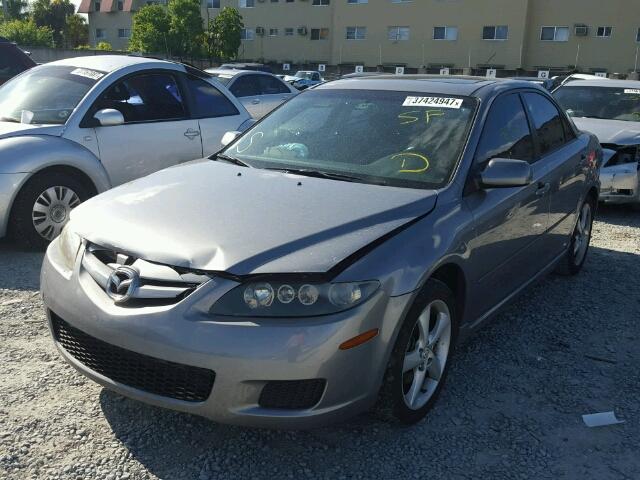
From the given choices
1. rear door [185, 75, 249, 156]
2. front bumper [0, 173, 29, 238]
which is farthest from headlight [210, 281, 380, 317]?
rear door [185, 75, 249, 156]

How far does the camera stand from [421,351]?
3.12 meters

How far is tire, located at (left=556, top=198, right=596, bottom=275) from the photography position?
5.46 m

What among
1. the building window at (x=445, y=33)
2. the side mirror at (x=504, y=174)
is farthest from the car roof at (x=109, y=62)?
the building window at (x=445, y=33)

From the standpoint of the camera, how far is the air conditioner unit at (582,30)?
39.7 meters

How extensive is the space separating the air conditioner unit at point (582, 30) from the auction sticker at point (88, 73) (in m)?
39.9

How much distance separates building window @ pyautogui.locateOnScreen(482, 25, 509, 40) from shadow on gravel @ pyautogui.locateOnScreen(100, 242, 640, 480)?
4131cm

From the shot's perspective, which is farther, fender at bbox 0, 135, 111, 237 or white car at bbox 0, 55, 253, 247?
white car at bbox 0, 55, 253, 247

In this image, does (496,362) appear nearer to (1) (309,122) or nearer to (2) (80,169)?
(1) (309,122)

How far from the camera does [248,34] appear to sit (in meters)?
53.1

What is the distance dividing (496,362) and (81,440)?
2.39 m

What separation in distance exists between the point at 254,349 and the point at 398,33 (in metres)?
46.2

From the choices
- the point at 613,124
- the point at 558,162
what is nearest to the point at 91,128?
the point at 558,162

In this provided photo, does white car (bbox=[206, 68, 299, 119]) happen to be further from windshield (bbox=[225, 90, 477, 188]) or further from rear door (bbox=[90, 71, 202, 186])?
windshield (bbox=[225, 90, 477, 188])

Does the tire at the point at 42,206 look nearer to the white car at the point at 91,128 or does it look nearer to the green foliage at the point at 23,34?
the white car at the point at 91,128
